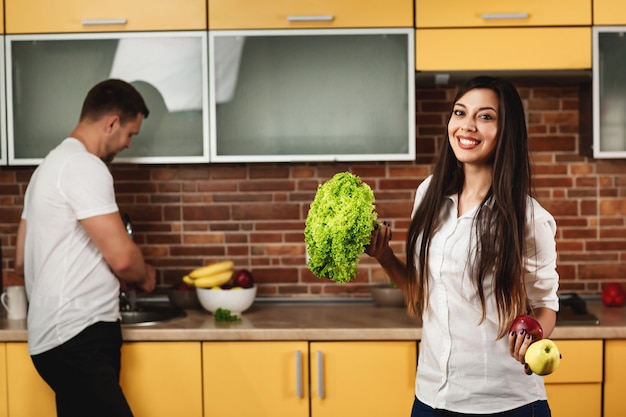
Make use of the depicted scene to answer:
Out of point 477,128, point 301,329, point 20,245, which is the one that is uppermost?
point 477,128

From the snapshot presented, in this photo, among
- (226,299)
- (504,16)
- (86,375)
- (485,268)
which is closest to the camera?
(485,268)

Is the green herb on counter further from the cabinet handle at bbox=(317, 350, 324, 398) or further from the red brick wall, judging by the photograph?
the red brick wall

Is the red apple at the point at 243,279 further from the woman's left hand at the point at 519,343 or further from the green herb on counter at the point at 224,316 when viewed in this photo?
the woman's left hand at the point at 519,343

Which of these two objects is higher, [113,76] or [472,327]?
[113,76]

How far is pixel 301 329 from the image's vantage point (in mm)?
3059

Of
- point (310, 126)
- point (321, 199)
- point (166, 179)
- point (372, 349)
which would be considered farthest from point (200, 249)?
point (321, 199)

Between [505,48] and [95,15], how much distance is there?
1629 millimetres

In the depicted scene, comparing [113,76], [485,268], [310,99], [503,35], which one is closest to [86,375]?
[113,76]

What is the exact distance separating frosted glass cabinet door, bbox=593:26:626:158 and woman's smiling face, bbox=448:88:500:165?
131cm

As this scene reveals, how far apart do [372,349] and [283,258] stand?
828 millimetres

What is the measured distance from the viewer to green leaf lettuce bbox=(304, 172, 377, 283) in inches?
79.7

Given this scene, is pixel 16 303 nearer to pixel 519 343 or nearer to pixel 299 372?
pixel 299 372

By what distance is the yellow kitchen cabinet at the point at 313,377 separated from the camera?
3053 mm

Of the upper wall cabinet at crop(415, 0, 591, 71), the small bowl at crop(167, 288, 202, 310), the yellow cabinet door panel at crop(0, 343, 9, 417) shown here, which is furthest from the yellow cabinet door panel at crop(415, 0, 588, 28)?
the yellow cabinet door panel at crop(0, 343, 9, 417)
